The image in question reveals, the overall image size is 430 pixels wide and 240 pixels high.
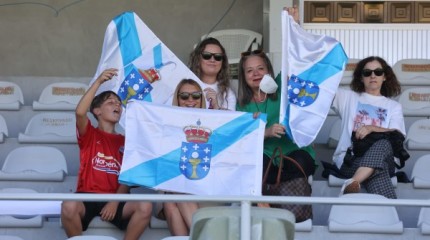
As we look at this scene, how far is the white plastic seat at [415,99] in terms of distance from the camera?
10492mm

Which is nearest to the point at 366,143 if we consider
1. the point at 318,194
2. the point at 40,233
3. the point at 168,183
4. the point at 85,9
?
the point at 318,194

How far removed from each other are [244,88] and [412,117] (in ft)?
6.66

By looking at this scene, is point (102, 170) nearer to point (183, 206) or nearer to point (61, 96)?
point (183, 206)

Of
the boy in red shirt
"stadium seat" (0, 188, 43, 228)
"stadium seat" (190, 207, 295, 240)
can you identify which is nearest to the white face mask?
the boy in red shirt

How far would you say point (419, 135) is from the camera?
9.91 metres

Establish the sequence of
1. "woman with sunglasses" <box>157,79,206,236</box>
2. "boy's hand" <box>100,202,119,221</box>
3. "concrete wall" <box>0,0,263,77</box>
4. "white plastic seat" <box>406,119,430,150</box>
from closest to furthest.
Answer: "woman with sunglasses" <box>157,79,206,236</box>, "boy's hand" <box>100,202,119,221</box>, "white plastic seat" <box>406,119,430,150</box>, "concrete wall" <box>0,0,263,77</box>

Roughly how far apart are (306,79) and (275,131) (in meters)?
0.56

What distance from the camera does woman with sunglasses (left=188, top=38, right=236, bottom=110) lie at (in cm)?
902

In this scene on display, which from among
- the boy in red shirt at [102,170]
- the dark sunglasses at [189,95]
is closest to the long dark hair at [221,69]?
the dark sunglasses at [189,95]

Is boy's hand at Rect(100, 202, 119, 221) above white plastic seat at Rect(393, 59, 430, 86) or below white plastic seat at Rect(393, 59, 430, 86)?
below

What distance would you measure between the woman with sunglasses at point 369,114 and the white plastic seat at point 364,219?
230 millimetres

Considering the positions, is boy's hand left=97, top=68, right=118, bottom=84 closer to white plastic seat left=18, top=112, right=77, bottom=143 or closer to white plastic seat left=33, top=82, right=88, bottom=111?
white plastic seat left=18, top=112, right=77, bottom=143

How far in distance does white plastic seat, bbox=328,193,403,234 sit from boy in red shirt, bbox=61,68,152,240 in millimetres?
1245

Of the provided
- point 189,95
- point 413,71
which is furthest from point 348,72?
point 189,95
